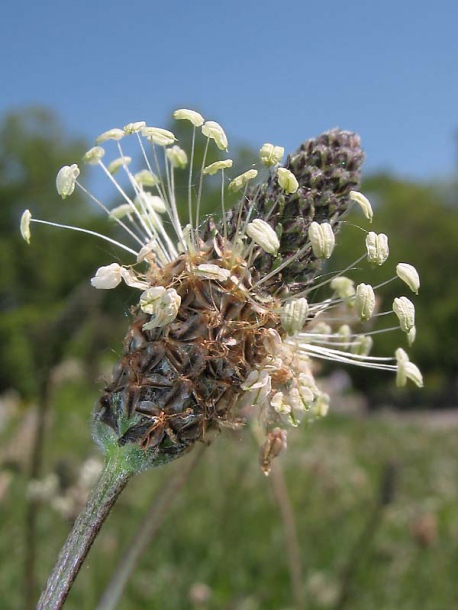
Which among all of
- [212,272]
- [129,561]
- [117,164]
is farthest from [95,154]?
[129,561]

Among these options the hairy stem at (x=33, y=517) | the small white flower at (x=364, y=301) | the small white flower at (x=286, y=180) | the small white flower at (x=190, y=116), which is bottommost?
the hairy stem at (x=33, y=517)

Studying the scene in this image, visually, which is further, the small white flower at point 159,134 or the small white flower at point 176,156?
the small white flower at point 176,156

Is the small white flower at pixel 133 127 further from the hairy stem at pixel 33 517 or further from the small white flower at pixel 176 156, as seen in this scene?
the hairy stem at pixel 33 517

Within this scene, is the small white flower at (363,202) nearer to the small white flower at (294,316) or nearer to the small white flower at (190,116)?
the small white flower at (294,316)

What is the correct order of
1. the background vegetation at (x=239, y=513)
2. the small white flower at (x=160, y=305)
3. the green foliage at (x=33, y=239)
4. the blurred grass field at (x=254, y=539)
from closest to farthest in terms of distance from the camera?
the small white flower at (x=160, y=305), the background vegetation at (x=239, y=513), the blurred grass field at (x=254, y=539), the green foliage at (x=33, y=239)

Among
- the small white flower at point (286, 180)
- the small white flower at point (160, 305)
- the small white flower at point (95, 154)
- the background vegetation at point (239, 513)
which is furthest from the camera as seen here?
the background vegetation at point (239, 513)

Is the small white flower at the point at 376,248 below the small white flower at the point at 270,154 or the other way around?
below

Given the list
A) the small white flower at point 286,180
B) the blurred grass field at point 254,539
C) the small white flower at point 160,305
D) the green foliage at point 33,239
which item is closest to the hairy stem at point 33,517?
the blurred grass field at point 254,539

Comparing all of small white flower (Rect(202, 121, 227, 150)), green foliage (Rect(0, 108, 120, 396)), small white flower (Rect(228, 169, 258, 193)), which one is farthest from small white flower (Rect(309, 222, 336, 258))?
green foliage (Rect(0, 108, 120, 396))
